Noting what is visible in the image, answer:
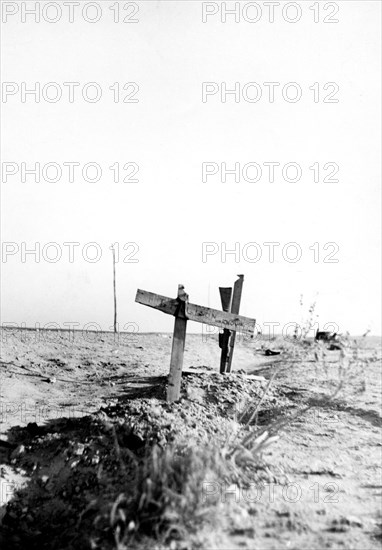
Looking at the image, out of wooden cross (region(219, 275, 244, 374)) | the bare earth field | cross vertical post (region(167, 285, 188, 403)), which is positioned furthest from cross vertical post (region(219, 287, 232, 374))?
cross vertical post (region(167, 285, 188, 403))

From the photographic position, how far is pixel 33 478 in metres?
5.17

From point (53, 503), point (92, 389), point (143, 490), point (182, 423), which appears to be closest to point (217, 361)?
point (92, 389)

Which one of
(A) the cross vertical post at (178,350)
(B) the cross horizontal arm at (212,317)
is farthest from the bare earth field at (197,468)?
(B) the cross horizontal arm at (212,317)

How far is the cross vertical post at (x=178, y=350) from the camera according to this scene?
682 cm

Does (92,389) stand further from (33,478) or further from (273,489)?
(273,489)

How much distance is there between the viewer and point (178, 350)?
22.7 ft

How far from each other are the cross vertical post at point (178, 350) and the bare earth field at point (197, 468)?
0.23 meters

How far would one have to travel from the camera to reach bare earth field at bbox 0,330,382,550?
354 cm

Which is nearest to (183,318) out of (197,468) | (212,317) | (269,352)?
(212,317)

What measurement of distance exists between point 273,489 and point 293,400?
4.25 m

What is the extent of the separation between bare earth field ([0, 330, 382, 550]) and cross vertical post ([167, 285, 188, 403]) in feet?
0.74

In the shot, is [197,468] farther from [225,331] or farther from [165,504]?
[225,331]

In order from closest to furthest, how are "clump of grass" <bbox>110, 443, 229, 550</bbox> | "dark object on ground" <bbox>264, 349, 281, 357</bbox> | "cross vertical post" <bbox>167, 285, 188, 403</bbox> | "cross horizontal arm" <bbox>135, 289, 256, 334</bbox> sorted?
"clump of grass" <bbox>110, 443, 229, 550</bbox> → "cross vertical post" <bbox>167, 285, 188, 403</bbox> → "cross horizontal arm" <bbox>135, 289, 256, 334</bbox> → "dark object on ground" <bbox>264, 349, 281, 357</bbox>

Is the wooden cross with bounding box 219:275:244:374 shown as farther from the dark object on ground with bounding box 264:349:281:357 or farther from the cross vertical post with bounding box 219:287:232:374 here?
the dark object on ground with bounding box 264:349:281:357
